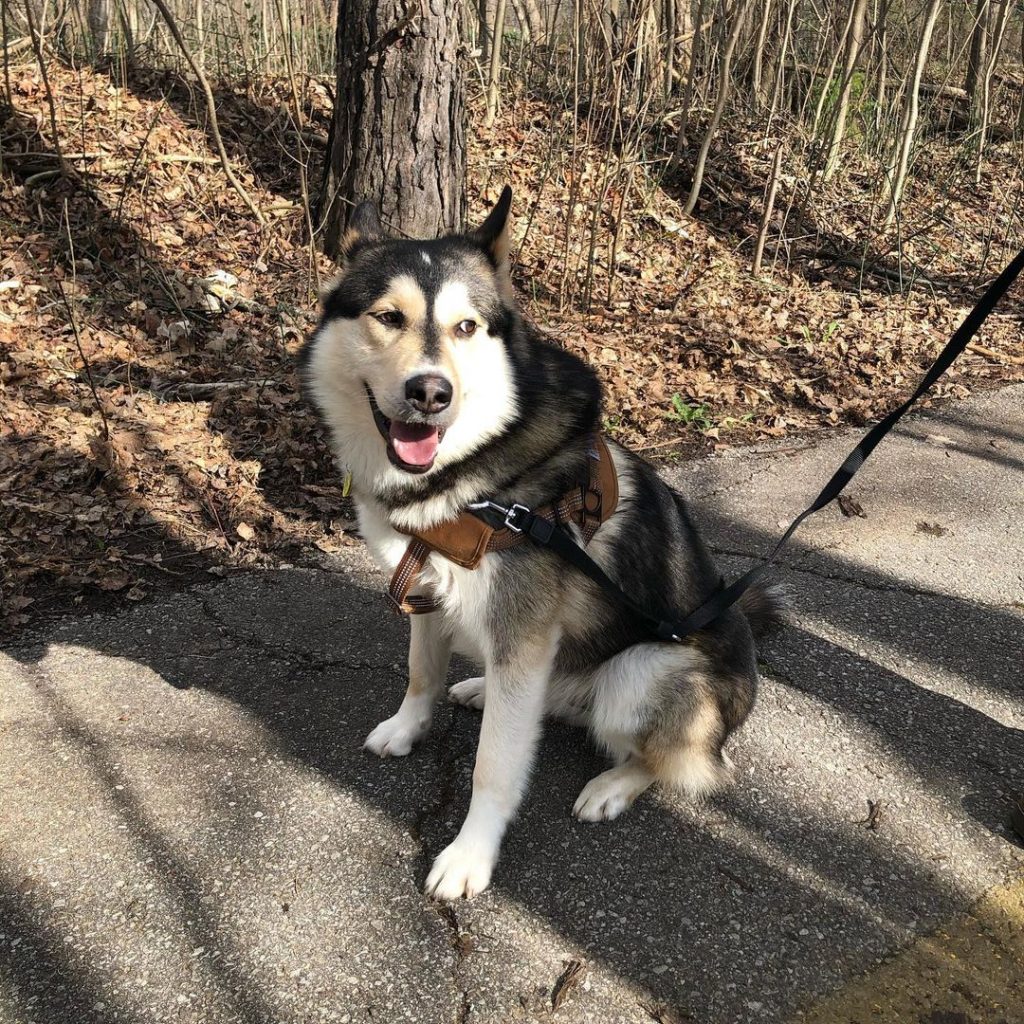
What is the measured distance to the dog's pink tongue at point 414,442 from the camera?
2455 mm

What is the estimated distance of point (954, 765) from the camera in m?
3.05

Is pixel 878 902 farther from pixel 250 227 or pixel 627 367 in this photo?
pixel 250 227

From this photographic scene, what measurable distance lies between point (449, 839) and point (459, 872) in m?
0.20

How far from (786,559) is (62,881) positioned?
346 cm

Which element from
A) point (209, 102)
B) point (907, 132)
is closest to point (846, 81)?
point (907, 132)

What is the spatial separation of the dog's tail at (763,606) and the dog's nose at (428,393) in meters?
1.64

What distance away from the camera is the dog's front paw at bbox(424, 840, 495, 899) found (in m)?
2.49

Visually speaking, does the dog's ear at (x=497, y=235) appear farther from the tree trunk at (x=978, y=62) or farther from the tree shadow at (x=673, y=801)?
the tree trunk at (x=978, y=62)

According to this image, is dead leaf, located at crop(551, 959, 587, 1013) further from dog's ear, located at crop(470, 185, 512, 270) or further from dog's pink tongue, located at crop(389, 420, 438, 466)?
dog's ear, located at crop(470, 185, 512, 270)

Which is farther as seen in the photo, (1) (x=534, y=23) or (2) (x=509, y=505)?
(1) (x=534, y=23)

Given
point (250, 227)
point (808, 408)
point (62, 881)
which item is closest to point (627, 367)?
point (808, 408)

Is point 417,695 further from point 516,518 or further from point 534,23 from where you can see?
point 534,23

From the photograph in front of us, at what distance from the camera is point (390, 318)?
2.58 meters

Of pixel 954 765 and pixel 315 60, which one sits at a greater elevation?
pixel 315 60
